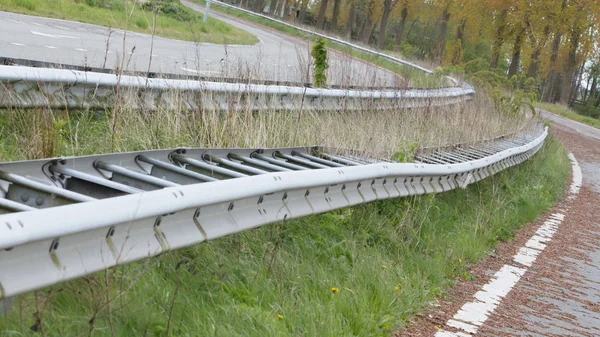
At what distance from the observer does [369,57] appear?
33.3 m

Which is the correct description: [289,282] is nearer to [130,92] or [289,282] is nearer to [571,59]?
[130,92]

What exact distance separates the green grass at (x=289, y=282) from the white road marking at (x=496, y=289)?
0.22 meters

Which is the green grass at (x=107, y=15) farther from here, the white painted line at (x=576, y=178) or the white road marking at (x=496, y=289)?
the white road marking at (x=496, y=289)

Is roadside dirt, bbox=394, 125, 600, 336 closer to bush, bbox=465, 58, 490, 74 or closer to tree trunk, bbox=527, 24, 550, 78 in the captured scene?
bush, bbox=465, 58, 490, 74

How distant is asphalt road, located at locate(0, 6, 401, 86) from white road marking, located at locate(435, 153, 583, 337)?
3.50m

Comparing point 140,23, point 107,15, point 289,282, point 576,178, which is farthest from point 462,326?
point 140,23

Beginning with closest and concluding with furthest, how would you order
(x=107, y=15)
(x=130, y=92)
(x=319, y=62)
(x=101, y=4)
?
(x=130, y=92), (x=319, y=62), (x=107, y=15), (x=101, y=4)

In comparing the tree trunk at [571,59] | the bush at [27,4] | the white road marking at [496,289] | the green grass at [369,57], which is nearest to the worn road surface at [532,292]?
the white road marking at [496,289]

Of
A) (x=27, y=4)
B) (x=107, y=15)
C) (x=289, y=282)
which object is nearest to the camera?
(x=289, y=282)

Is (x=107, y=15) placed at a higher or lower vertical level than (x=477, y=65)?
higher

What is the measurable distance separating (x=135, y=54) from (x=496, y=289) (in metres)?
11.4

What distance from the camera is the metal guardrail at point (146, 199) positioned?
3.03 m

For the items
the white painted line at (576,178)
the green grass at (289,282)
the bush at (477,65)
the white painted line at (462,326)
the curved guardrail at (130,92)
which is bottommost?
the white painted line at (576,178)

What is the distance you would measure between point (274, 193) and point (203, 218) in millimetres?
762
